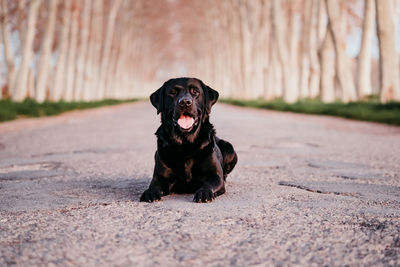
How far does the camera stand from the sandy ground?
2164 millimetres

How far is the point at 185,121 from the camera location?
3508mm

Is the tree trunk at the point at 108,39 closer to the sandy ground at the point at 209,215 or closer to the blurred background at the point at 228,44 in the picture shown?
the blurred background at the point at 228,44

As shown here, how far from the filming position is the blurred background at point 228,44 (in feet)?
58.8

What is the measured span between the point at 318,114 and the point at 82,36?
53.8 ft

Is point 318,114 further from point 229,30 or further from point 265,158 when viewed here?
point 229,30

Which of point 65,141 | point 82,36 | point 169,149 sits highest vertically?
point 82,36

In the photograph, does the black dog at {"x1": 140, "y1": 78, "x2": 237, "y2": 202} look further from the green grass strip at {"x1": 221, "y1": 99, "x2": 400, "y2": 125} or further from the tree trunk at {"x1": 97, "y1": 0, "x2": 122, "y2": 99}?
the tree trunk at {"x1": 97, "y1": 0, "x2": 122, "y2": 99}

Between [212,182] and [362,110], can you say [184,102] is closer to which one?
[212,182]

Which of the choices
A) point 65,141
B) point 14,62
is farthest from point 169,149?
point 14,62

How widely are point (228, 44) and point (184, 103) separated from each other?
4029 cm

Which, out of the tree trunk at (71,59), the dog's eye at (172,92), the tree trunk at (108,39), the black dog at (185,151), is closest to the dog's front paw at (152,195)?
the black dog at (185,151)

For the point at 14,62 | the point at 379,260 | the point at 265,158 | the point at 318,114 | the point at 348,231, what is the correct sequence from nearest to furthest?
the point at 379,260
the point at 348,231
the point at 265,158
the point at 318,114
the point at 14,62

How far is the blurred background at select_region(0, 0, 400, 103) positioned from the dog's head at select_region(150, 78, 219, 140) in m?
11.8

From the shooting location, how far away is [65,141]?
27.5 ft
